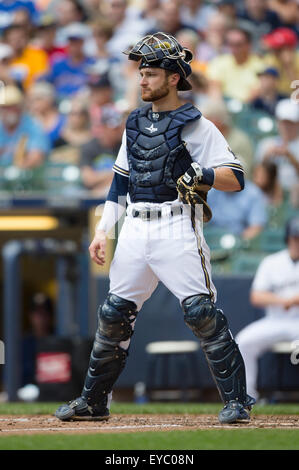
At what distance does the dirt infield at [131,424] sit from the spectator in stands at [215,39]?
6.93 metres

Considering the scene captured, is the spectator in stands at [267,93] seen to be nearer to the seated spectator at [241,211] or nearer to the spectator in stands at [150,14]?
the seated spectator at [241,211]

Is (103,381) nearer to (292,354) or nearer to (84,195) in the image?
(292,354)

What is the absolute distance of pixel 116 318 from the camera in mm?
4906

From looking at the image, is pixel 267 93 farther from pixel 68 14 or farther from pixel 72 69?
pixel 68 14

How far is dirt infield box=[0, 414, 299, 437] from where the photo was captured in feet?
15.2

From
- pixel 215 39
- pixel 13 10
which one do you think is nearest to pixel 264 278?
pixel 215 39

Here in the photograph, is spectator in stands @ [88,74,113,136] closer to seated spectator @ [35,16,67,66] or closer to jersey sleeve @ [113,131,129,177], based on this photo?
seated spectator @ [35,16,67,66]

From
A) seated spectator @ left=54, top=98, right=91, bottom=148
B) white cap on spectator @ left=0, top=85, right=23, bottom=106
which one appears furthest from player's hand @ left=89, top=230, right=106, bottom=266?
white cap on spectator @ left=0, top=85, right=23, bottom=106

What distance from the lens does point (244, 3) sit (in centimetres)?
1241

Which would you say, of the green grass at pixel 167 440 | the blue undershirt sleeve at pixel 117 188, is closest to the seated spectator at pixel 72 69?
the blue undershirt sleeve at pixel 117 188

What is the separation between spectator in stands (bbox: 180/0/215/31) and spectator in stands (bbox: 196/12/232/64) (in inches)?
13.9

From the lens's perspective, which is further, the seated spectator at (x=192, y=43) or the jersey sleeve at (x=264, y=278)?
the seated spectator at (x=192, y=43)

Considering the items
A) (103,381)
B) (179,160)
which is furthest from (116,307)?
(179,160)

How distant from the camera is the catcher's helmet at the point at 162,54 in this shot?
4.93 meters
